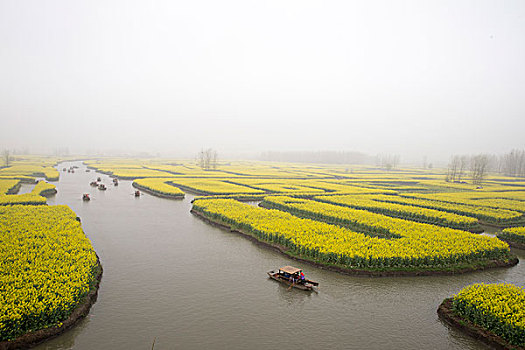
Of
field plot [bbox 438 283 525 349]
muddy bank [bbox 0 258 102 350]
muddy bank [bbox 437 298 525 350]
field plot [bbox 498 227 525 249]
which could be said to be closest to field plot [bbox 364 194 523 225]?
field plot [bbox 498 227 525 249]

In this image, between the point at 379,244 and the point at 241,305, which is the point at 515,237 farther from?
the point at 241,305

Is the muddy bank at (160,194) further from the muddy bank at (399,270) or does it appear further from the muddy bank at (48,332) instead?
the muddy bank at (48,332)

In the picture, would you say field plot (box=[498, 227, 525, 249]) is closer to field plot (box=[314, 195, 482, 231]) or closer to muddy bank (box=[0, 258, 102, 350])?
field plot (box=[314, 195, 482, 231])

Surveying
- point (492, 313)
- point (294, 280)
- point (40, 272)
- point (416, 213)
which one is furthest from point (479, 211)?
point (40, 272)

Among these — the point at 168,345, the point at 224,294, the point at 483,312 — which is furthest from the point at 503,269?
the point at 168,345

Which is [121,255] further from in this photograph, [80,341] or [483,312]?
[483,312]
